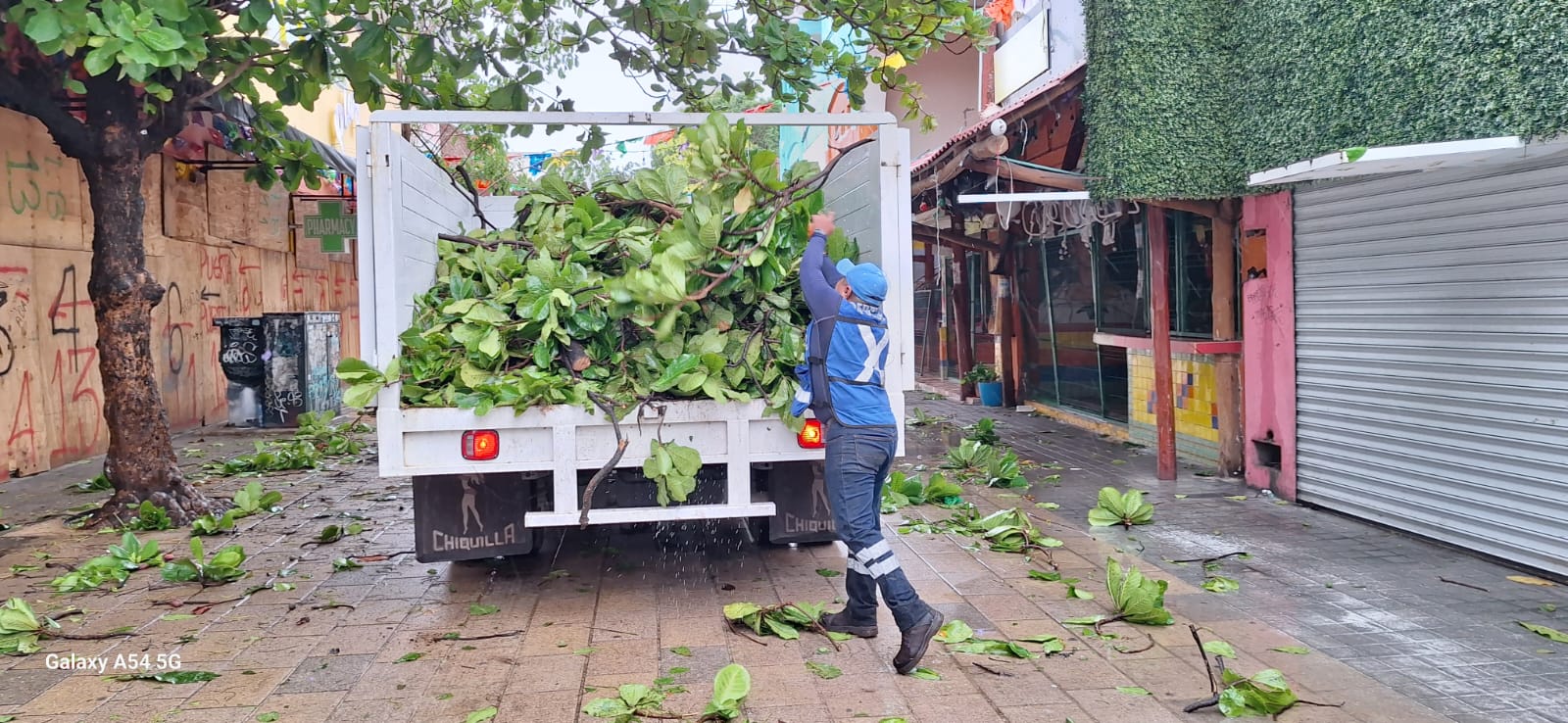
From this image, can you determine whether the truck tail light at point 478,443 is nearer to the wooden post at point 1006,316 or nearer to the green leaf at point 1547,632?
the green leaf at point 1547,632

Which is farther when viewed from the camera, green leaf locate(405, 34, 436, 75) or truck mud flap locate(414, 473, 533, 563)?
green leaf locate(405, 34, 436, 75)

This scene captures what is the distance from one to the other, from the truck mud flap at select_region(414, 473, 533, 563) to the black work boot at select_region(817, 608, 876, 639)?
153 cm

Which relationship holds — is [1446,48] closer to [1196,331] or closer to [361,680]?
[1196,331]

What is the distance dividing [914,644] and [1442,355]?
4025mm

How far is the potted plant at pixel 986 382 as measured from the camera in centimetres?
1538

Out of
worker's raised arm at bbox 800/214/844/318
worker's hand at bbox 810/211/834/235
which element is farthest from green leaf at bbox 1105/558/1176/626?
worker's hand at bbox 810/211/834/235

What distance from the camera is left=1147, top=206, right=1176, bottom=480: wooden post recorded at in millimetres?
8680

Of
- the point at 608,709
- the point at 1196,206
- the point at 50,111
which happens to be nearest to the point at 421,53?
the point at 50,111

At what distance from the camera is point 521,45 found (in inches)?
331

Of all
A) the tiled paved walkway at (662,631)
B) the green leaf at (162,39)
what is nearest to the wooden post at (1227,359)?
the tiled paved walkway at (662,631)

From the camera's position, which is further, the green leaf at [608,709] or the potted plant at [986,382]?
the potted plant at [986,382]

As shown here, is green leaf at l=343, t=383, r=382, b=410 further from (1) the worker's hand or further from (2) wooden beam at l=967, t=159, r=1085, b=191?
(2) wooden beam at l=967, t=159, r=1085, b=191

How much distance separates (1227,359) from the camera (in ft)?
28.6

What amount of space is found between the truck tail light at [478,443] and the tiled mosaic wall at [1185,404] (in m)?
6.21
